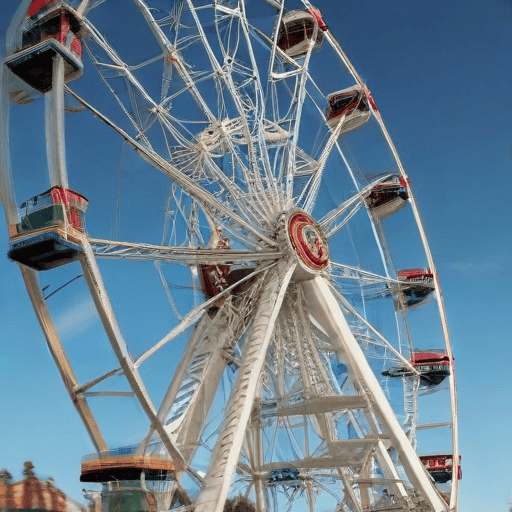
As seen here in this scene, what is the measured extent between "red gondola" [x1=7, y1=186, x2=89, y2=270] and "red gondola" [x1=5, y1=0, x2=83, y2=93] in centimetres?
201

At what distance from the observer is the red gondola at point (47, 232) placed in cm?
1008

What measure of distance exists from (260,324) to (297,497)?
383 cm

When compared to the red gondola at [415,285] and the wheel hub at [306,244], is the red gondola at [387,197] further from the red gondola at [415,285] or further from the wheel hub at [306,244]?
the wheel hub at [306,244]

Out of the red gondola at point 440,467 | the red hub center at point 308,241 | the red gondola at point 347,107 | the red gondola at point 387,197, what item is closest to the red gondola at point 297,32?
the red gondola at point 347,107

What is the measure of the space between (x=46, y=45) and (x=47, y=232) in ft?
10.2

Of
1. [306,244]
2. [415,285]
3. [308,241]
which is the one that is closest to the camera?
[306,244]

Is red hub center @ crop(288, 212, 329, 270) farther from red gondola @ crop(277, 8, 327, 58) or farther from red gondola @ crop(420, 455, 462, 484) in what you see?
red gondola @ crop(420, 455, 462, 484)

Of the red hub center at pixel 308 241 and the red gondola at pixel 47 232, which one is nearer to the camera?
the red gondola at pixel 47 232

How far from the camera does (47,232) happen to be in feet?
32.9

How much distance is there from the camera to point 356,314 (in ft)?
53.6

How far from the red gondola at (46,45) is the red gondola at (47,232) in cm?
201

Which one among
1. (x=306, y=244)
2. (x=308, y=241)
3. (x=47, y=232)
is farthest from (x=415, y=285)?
(x=47, y=232)

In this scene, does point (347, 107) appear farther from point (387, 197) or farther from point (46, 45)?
point (46, 45)

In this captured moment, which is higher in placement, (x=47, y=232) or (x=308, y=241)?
(x=308, y=241)
